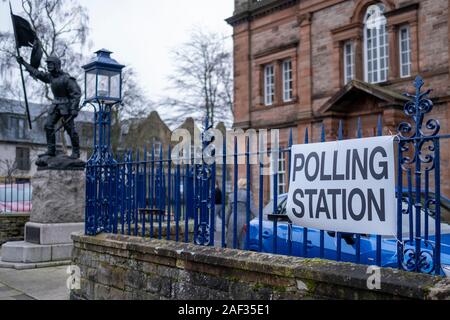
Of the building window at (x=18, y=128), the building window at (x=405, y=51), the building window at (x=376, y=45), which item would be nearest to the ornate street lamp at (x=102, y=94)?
the building window at (x=405, y=51)

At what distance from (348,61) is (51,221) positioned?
1339 centimetres

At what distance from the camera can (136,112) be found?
3688 cm

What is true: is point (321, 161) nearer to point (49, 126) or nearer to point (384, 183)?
point (384, 183)

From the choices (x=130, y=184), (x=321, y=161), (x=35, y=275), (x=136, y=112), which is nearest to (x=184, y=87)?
(x=136, y=112)

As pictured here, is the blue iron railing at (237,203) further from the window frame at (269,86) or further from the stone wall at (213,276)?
the window frame at (269,86)

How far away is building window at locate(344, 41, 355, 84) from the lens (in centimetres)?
1927

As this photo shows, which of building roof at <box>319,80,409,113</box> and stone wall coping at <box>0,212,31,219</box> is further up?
building roof at <box>319,80,409,113</box>

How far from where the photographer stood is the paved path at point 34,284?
7.20m

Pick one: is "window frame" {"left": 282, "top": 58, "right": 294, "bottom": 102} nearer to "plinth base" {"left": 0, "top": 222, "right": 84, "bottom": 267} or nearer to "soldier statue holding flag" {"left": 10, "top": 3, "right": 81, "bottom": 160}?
"soldier statue holding flag" {"left": 10, "top": 3, "right": 81, "bottom": 160}

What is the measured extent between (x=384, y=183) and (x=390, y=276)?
0.67 metres

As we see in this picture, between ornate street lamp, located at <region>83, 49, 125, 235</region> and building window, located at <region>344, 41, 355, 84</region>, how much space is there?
13.2 meters

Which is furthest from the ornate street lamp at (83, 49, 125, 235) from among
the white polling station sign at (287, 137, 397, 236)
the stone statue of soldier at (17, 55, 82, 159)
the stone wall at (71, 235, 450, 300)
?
the white polling station sign at (287, 137, 397, 236)

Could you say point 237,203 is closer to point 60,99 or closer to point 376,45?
point 60,99
